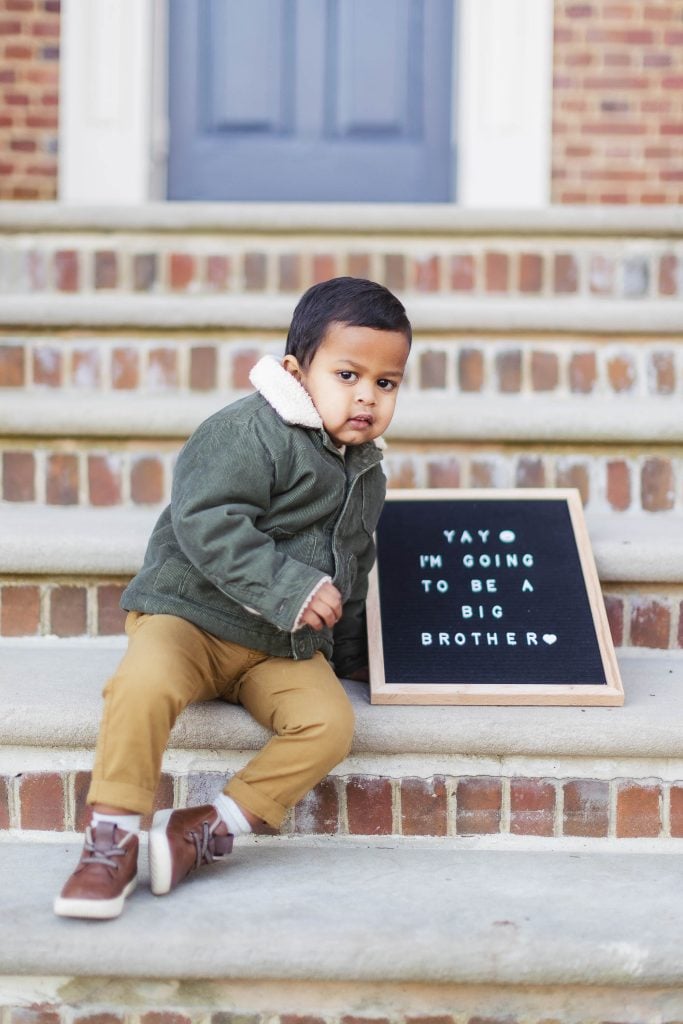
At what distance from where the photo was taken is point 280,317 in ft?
8.25

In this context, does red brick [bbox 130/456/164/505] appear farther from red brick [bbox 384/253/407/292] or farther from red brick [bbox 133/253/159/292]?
red brick [bbox 384/253/407/292]

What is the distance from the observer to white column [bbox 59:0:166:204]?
3732mm

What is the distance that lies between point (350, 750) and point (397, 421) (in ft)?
2.89

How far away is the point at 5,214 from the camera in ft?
9.17

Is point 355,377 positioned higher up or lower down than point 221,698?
higher up

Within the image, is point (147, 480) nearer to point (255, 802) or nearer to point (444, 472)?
point (444, 472)

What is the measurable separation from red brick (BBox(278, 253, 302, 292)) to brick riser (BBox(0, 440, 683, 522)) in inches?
26.7

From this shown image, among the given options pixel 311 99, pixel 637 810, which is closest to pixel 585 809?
pixel 637 810

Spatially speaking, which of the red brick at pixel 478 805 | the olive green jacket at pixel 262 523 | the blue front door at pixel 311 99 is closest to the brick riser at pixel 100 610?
the olive green jacket at pixel 262 523

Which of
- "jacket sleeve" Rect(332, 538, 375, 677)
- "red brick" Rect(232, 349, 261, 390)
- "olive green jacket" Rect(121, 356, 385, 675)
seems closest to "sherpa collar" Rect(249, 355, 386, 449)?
"olive green jacket" Rect(121, 356, 385, 675)

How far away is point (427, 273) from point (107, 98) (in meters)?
1.71

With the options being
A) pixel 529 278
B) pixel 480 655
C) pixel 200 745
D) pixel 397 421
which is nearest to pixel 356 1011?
pixel 200 745

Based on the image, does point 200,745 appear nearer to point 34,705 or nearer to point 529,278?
point 34,705

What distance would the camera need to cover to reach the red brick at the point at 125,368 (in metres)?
2.54
